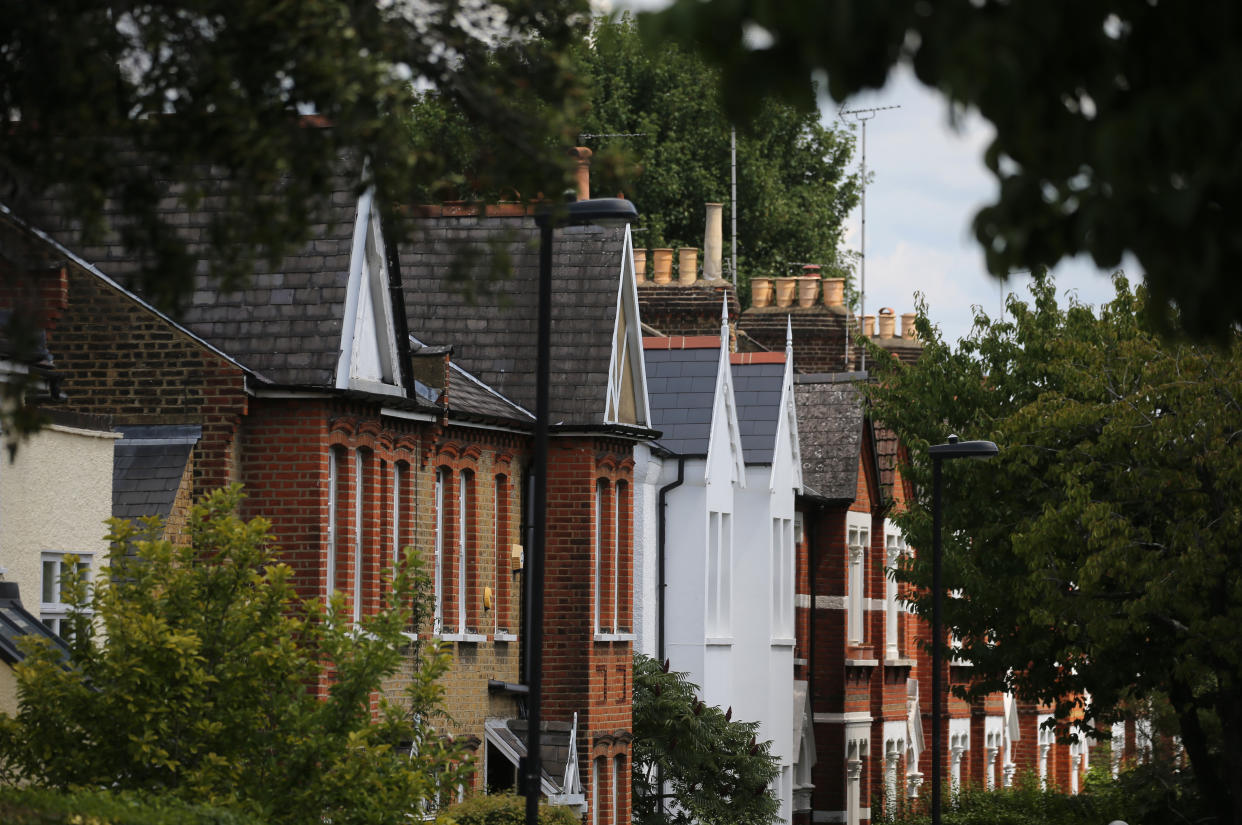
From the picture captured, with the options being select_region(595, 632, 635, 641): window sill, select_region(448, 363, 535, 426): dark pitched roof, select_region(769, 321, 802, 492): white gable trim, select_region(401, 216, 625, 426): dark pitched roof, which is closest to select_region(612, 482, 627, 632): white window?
select_region(595, 632, 635, 641): window sill

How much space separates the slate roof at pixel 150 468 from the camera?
819 inches

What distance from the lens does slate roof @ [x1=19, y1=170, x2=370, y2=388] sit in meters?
21.6

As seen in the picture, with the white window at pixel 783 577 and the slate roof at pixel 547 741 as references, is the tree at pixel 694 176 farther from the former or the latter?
the slate roof at pixel 547 741

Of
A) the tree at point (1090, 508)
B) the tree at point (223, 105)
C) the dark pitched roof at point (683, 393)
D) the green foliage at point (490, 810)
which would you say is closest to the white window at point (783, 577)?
the tree at point (1090, 508)

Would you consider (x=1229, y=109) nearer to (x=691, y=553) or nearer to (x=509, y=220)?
(x=509, y=220)

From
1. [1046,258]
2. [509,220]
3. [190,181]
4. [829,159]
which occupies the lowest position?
[1046,258]

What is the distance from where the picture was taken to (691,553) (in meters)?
32.7

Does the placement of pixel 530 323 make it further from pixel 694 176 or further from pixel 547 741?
pixel 694 176

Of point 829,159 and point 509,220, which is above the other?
point 829,159

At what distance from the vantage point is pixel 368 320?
2270 centimetres

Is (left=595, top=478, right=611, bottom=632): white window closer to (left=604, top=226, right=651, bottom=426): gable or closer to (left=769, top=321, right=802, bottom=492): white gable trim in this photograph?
(left=604, top=226, right=651, bottom=426): gable

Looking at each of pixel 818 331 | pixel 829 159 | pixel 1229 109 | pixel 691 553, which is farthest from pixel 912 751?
pixel 1229 109

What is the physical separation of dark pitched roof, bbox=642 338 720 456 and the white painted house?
16mm

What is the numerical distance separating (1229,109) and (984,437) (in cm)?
3092
